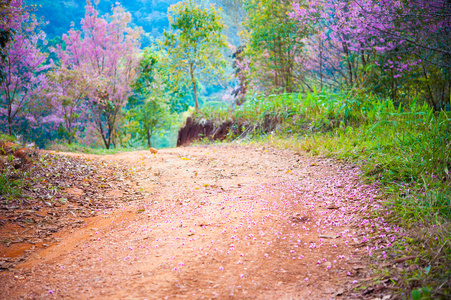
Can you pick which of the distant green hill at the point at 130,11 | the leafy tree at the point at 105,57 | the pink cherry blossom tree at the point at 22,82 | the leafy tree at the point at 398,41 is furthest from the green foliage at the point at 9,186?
the distant green hill at the point at 130,11

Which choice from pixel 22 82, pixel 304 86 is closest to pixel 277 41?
pixel 304 86

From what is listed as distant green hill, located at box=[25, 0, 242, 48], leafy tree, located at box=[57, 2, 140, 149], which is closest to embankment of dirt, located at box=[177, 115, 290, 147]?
leafy tree, located at box=[57, 2, 140, 149]

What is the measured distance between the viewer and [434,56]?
13.1ft

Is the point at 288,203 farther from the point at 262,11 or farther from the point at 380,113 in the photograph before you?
the point at 262,11

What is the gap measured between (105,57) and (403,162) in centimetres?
1139

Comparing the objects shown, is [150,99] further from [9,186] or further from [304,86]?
[9,186]

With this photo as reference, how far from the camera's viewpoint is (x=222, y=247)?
1.81 m

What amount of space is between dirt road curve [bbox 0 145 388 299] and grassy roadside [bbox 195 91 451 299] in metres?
0.19

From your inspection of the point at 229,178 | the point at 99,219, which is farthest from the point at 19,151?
the point at 229,178

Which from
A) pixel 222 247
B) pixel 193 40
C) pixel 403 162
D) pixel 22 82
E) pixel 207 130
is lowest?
pixel 222 247

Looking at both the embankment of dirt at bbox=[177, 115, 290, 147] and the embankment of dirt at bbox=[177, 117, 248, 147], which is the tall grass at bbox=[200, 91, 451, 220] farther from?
the embankment of dirt at bbox=[177, 117, 248, 147]

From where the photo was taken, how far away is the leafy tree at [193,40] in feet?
32.5

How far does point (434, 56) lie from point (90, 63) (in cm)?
1087

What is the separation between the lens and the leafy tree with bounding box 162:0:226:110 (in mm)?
9906
